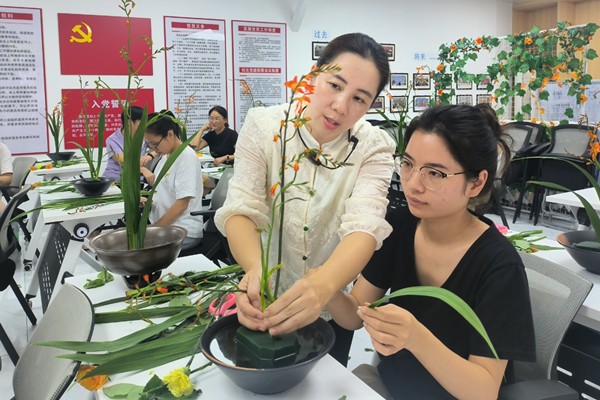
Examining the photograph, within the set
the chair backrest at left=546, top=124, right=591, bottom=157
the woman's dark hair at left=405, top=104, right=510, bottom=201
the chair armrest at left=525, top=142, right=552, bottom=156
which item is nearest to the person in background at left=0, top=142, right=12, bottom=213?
the woman's dark hair at left=405, top=104, right=510, bottom=201

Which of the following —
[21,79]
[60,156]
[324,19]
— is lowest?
[60,156]

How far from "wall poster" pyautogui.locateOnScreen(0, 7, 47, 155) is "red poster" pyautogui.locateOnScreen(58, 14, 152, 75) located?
26cm

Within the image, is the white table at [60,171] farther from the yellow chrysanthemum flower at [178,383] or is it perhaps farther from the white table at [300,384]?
the yellow chrysanthemum flower at [178,383]

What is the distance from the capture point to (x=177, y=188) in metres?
2.88

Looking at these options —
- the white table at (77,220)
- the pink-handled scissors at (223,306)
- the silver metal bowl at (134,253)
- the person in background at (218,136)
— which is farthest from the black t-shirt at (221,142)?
the pink-handled scissors at (223,306)

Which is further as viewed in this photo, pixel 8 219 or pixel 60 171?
pixel 60 171

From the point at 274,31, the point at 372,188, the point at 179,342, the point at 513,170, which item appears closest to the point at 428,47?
the point at 274,31

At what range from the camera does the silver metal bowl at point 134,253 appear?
4.62 feet

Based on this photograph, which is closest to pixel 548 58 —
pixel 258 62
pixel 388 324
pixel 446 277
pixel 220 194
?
pixel 258 62

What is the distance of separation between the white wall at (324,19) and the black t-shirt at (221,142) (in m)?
0.82

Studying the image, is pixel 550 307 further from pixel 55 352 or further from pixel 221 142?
pixel 221 142

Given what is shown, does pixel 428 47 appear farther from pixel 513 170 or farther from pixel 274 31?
pixel 513 170

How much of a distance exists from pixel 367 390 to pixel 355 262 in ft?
1.01

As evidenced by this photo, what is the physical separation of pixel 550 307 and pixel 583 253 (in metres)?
0.48
